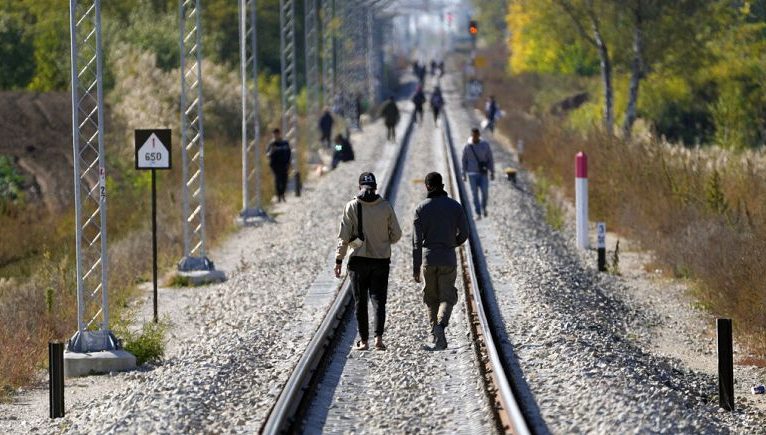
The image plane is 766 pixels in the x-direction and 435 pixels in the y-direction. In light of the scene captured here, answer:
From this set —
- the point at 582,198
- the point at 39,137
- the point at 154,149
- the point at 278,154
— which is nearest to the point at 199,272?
the point at 154,149

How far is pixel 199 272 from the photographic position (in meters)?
23.0

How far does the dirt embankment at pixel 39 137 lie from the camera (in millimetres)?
42678

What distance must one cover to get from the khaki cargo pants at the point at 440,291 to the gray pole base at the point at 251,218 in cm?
1738

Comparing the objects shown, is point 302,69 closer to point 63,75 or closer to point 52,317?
point 63,75

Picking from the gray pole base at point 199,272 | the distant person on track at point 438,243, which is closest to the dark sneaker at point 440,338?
the distant person on track at point 438,243

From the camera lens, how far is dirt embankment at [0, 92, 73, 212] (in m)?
42.7

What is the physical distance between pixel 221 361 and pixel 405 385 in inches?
88.8

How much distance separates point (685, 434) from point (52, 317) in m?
10.6

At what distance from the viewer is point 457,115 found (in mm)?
77438

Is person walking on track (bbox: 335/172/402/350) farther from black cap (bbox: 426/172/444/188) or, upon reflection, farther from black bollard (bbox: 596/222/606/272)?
black bollard (bbox: 596/222/606/272)

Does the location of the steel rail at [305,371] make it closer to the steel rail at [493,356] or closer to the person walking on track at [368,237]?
the person walking on track at [368,237]

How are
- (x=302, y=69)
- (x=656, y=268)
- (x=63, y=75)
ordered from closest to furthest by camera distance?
(x=656, y=268), (x=63, y=75), (x=302, y=69)

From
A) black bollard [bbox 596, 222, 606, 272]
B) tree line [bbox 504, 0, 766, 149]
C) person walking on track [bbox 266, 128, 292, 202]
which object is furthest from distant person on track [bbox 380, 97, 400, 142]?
black bollard [bbox 596, 222, 606, 272]

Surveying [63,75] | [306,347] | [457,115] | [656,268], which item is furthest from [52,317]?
[457,115]
